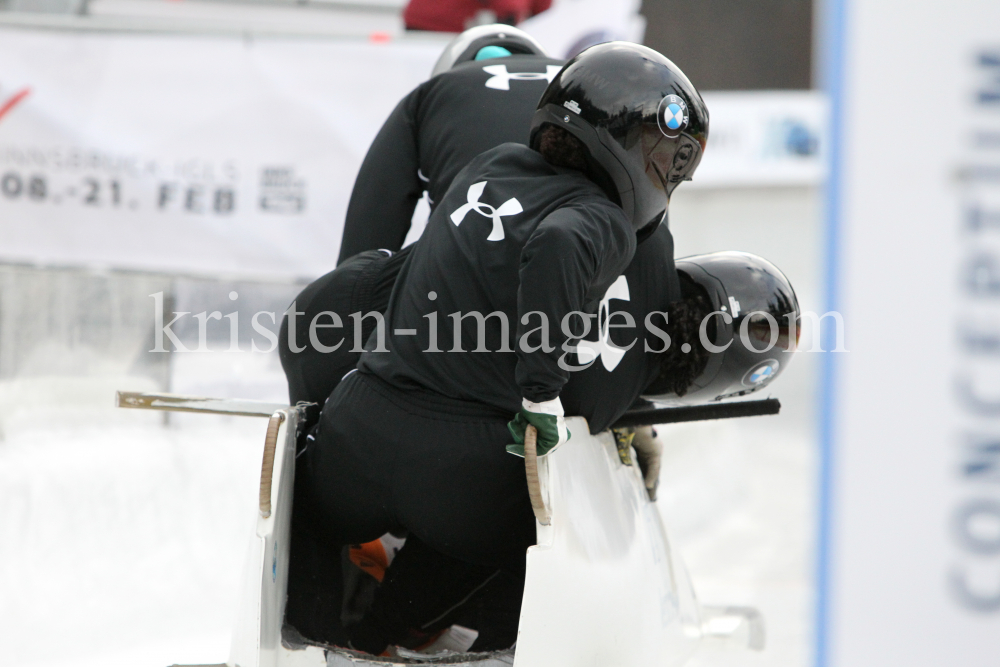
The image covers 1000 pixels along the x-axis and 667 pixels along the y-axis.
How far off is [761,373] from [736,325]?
154mm

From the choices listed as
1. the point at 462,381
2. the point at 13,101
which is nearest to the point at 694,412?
the point at 462,381

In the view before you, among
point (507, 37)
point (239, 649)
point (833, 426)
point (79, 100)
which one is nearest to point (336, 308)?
point (239, 649)

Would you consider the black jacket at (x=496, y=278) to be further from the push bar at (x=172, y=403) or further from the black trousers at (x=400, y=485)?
the push bar at (x=172, y=403)

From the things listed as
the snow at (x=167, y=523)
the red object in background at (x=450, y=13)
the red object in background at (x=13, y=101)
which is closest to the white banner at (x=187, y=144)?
the red object in background at (x=13, y=101)

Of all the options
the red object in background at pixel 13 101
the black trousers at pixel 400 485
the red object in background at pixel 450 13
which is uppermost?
the red object in background at pixel 450 13

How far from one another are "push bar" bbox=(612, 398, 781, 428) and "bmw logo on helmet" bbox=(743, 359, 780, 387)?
47mm

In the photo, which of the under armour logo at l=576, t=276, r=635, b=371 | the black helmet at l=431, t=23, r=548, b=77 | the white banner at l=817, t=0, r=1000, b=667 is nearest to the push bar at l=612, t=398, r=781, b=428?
the under armour logo at l=576, t=276, r=635, b=371

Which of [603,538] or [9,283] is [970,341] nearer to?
[603,538]

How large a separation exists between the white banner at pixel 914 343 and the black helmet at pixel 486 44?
1746 mm

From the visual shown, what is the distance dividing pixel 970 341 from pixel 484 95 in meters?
1.50

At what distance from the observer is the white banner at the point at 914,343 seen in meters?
0.82

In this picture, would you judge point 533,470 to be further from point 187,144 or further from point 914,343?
point 187,144

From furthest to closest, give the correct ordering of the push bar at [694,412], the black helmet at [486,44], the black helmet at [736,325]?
the black helmet at [486,44]
the push bar at [694,412]
the black helmet at [736,325]

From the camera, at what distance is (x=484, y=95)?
2.17 metres
